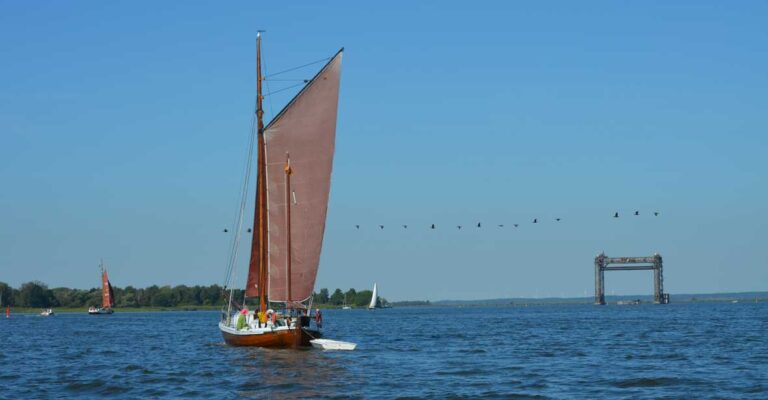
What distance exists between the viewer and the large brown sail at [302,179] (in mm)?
57375

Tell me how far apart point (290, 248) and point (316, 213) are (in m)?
2.47

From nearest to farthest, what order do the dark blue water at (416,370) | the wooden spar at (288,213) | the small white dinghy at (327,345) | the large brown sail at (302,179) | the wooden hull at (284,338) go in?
the dark blue water at (416,370), the wooden hull at (284,338), the small white dinghy at (327,345), the large brown sail at (302,179), the wooden spar at (288,213)

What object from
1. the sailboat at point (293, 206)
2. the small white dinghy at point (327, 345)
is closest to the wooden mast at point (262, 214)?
the sailboat at point (293, 206)

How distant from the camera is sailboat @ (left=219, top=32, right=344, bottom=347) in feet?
188

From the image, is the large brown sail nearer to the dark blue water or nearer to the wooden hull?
the wooden hull

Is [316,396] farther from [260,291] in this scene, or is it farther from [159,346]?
[159,346]

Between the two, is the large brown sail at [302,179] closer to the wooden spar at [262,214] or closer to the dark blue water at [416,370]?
the wooden spar at [262,214]

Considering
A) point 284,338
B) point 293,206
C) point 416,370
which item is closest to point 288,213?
point 293,206

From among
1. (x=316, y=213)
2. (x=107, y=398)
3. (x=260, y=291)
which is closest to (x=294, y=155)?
(x=316, y=213)

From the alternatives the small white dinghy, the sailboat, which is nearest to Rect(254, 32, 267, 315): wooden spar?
the sailboat

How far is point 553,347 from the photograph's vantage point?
2591 inches

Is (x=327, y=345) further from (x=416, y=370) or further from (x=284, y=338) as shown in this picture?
(x=416, y=370)

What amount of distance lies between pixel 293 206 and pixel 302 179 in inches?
61.9

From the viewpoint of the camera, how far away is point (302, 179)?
2276 inches
